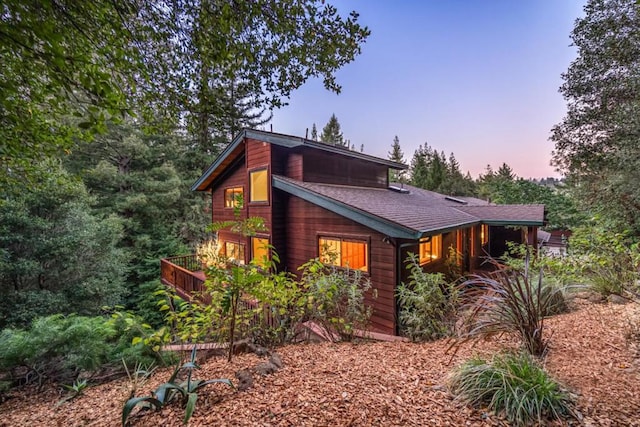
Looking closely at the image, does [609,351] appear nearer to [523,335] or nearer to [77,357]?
[523,335]

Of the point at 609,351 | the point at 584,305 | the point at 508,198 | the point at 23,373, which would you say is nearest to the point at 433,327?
the point at 609,351

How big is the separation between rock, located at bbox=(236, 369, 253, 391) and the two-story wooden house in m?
3.28

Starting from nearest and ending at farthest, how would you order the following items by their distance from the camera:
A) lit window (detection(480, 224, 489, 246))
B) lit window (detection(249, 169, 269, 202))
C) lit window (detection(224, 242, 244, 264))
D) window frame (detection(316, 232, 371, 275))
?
window frame (detection(316, 232, 371, 275)) < lit window (detection(249, 169, 269, 202)) < lit window (detection(224, 242, 244, 264)) < lit window (detection(480, 224, 489, 246))

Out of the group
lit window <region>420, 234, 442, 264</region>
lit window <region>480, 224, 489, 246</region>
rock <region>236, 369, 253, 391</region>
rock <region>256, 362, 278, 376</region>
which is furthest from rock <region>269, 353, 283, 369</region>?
lit window <region>480, 224, 489, 246</region>

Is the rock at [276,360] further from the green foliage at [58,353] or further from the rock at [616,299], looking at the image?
the rock at [616,299]

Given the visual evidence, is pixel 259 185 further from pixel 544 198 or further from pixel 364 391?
pixel 544 198

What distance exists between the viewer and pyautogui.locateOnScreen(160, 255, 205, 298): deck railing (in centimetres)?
841

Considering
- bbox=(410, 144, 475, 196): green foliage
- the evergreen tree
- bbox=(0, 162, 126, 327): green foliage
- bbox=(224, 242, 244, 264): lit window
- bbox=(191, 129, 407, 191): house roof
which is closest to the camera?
bbox=(0, 162, 126, 327): green foliage

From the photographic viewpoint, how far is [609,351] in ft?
8.92

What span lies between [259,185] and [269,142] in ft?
5.16

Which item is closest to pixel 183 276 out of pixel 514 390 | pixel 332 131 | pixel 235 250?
pixel 235 250

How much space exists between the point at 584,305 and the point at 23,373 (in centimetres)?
882

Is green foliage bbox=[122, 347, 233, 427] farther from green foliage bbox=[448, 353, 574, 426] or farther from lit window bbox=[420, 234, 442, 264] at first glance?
lit window bbox=[420, 234, 442, 264]

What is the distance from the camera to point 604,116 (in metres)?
9.27
